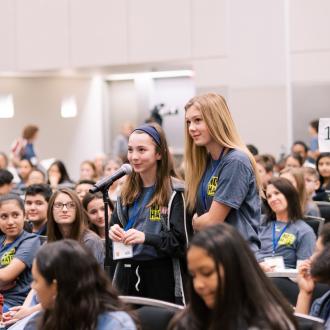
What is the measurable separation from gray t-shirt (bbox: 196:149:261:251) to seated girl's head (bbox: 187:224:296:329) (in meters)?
1.37

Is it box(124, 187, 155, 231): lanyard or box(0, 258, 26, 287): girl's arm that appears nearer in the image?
box(124, 187, 155, 231): lanyard

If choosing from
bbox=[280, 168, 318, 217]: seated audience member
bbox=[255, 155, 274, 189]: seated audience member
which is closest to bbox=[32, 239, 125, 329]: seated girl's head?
bbox=[280, 168, 318, 217]: seated audience member

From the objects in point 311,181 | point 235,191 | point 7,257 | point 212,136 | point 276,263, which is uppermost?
point 212,136

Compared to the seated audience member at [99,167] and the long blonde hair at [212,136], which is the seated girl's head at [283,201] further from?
the seated audience member at [99,167]

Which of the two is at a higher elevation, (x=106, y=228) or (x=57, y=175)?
(x=106, y=228)

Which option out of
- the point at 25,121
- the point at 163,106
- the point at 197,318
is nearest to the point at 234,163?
the point at 197,318

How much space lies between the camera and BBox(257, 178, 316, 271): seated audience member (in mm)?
6543

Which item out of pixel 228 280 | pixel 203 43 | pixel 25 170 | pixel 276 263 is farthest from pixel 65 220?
pixel 203 43

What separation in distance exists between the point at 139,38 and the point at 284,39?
328cm

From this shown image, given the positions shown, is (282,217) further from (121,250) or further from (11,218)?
(121,250)

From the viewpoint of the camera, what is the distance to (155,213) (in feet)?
15.2

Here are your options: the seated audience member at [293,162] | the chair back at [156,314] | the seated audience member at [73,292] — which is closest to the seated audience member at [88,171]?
A: the seated audience member at [293,162]

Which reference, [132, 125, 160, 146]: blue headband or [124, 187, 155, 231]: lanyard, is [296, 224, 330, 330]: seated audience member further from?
[132, 125, 160, 146]: blue headband

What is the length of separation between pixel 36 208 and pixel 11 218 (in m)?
1.22
